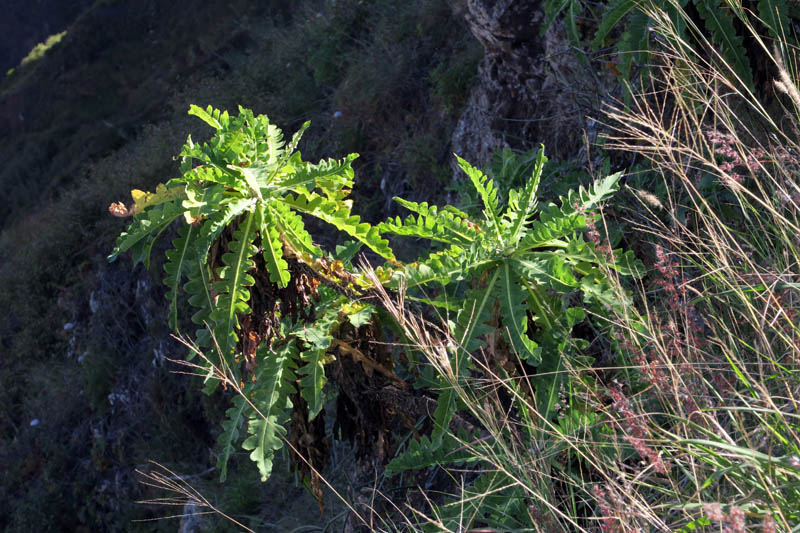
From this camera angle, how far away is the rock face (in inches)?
141

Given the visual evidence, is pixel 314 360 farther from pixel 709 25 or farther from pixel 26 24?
pixel 26 24

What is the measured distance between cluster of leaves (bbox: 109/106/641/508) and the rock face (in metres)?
1.62

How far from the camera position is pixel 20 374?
8.52 meters

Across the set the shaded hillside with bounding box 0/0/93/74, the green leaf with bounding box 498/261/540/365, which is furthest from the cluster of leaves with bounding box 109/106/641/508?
the shaded hillside with bounding box 0/0/93/74

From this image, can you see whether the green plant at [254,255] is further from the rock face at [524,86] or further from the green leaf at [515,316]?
the rock face at [524,86]

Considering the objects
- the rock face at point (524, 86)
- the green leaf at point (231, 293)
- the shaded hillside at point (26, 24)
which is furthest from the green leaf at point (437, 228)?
the shaded hillside at point (26, 24)

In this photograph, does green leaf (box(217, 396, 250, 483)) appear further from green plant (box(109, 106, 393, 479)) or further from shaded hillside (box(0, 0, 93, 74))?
shaded hillside (box(0, 0, 93, 74))

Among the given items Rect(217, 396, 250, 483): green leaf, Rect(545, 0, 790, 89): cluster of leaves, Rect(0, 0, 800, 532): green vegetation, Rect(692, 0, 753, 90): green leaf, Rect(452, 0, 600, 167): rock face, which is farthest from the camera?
Rect(452, 0, 600, 167): rock face

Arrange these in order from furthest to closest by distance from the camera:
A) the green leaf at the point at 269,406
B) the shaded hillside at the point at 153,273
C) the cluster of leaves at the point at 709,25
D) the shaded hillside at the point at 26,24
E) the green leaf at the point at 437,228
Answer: the shaded hillside at the point at 26,24 → the shaded hillside at the point at 153,273 → the cluster of leaves at the point at 709,25 → the green leaf at the point at 437,228 → the green leaf at the point at 269,406

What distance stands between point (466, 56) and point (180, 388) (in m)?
4.35

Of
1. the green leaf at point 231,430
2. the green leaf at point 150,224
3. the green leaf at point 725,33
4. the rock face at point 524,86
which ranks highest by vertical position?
the green leaf at point 150,224

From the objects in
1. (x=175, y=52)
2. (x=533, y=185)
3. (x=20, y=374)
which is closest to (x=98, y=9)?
(x=175, y=52)

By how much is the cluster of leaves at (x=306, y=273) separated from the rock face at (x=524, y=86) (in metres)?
1.62

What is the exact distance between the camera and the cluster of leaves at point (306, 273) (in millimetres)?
1880
